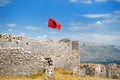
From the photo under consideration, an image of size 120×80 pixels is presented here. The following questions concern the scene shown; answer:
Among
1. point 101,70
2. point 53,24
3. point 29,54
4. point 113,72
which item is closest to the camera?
point 29,54

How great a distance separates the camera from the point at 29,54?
3164 centimetres

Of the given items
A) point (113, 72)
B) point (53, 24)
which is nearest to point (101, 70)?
point (113, 72)

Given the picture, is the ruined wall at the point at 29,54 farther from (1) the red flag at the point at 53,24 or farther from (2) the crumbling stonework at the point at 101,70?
(2) the crumbling stonework at the point at 101,70

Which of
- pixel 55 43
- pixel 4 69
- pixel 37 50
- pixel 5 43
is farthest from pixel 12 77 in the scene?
pixel 55 43

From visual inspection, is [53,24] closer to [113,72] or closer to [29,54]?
[113,72]

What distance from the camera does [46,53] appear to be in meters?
47.7

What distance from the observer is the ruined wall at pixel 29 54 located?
30.6 metres

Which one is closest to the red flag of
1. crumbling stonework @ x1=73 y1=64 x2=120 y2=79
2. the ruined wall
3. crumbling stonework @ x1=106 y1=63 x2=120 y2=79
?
the ruined wall

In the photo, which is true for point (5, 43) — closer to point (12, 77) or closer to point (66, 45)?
point (12, 77)

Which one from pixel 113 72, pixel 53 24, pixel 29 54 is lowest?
pixel 113 72

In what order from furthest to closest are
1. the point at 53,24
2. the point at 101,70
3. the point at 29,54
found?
the point at 101,70 < the point at 53,24 < the point at 29,54

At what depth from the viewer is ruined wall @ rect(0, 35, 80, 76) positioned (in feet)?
101

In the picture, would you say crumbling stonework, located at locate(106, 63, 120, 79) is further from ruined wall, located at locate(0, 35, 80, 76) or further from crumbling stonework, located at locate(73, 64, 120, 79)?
ruined wall, located at locate(0, 35, 80, 76)

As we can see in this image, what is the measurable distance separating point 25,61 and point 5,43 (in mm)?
7707
